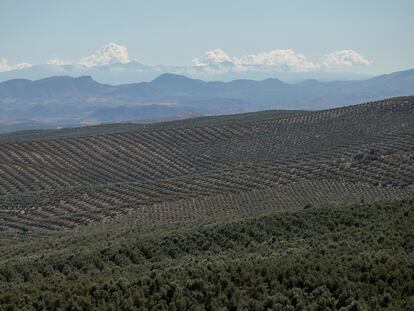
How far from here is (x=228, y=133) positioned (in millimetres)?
87938

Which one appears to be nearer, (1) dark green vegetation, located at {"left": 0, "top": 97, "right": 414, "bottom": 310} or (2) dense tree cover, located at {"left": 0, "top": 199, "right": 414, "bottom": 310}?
(2) dense tree cover, located at {"left": 0, "top": 199, "right": 414, "bottom": 310}

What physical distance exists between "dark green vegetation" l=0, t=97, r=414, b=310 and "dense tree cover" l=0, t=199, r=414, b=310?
0.05 meters

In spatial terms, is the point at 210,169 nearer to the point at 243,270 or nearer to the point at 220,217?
the point at 220,217

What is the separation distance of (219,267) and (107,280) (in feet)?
10.4

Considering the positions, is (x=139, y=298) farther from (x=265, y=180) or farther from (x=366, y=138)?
(x=366, y=138)

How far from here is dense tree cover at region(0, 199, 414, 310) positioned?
546 inches

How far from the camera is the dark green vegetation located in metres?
14.6

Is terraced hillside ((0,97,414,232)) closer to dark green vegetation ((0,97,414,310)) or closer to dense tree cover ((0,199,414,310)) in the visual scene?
dark green vegetation ((0,97,414,310))

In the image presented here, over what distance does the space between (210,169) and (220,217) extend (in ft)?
109

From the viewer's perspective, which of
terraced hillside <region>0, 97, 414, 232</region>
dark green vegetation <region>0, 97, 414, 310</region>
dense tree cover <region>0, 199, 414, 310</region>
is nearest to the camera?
dense tree cover <region>0, 199, 414, 310</region>

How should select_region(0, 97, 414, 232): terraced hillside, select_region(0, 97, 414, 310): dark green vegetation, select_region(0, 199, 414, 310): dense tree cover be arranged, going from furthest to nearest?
select_region(0, 97, 414, 232): terraced hillside → select_region(0, 97, 414, 310): dark green vegetation → select_region(0, 199, 414, 310): dense tree cover

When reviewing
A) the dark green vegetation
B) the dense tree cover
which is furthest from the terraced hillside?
the dense tree cover

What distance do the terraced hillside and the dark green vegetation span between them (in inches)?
7.8

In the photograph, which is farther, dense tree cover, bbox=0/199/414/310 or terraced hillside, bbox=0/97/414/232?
terraced hillside, bbox=0/97/414/232
